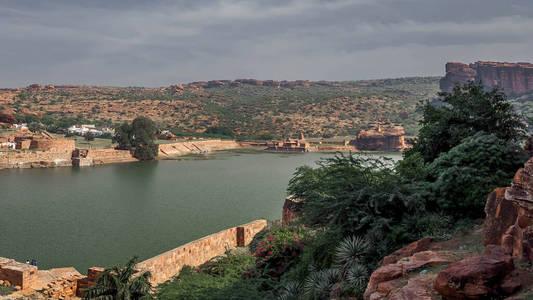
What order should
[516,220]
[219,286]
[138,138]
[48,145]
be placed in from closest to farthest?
1. [516,220]
2. [219,286]
3. [48,145]
4. [138,138]

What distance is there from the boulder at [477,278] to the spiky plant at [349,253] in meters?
2.52

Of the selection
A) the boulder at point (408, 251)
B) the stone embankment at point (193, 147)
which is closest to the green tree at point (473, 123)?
the boulder at point (408, 251)

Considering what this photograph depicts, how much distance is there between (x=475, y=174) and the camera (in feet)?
26.0

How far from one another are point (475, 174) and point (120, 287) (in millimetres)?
7181

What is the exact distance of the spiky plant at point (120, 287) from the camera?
827 cm

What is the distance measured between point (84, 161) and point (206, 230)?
31.8 meters

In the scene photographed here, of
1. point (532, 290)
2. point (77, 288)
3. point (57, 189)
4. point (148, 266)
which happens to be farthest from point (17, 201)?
point (532, 290)

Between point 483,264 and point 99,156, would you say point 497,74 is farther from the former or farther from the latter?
point 483,264

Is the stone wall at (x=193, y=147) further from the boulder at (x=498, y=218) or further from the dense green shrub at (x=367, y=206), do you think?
the boulder at (x=498, y=218)

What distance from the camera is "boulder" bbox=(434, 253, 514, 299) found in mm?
4082

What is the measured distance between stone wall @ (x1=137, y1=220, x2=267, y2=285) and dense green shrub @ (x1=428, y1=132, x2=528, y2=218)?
6187 millimetres

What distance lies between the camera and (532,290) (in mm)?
4086

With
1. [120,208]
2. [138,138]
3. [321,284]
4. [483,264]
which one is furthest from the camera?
[138,138]

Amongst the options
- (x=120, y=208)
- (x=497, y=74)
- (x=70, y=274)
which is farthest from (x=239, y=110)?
(x=70, y=274)
